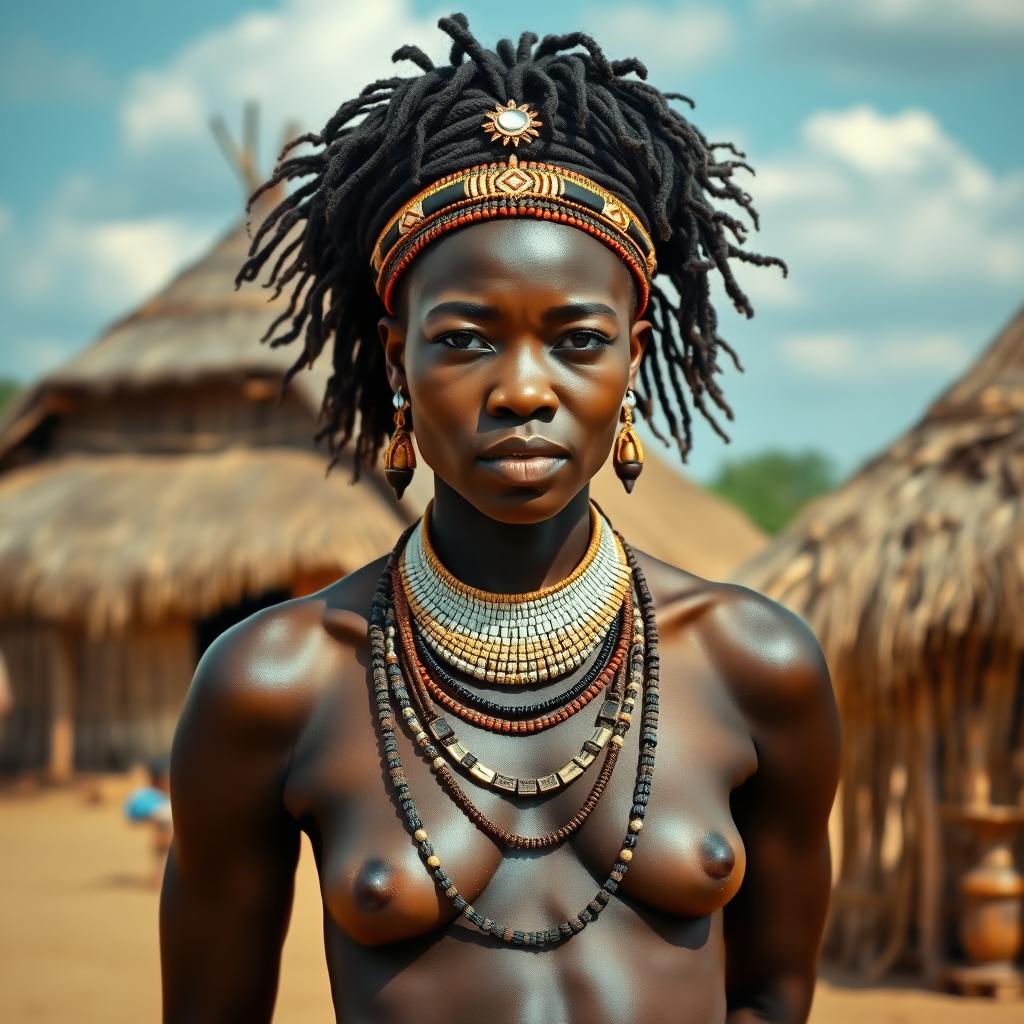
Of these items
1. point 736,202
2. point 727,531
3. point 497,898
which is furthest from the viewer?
point 727,531

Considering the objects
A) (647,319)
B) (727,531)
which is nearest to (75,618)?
(727,531)

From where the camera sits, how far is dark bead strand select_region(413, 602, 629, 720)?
2059 mm

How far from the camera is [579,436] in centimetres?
196

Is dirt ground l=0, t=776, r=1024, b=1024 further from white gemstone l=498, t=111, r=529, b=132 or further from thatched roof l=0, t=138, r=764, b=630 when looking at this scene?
white gemstone l=498, t=111, r=529, b=132

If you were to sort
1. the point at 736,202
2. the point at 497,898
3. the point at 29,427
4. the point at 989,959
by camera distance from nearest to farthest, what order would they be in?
the point at 497,898 → the point at 736,202 → the point at 989,959 → the point at 29,427

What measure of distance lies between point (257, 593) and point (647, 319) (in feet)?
39.3

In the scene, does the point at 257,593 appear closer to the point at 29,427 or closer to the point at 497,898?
the point at 29,427

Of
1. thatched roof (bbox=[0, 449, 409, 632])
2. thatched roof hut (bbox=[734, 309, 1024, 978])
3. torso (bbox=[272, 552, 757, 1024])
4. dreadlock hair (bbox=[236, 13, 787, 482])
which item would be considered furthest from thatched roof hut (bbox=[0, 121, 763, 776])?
torso (bbox=[272, 552, 757, 1024])

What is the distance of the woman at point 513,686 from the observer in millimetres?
1933

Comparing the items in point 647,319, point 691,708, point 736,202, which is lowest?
point 691,708

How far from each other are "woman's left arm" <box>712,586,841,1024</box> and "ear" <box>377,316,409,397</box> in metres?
0.57

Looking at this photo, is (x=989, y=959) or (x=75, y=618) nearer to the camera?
(x=989, y=959)

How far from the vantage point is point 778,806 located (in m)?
2.13

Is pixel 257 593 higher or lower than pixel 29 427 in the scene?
lower
